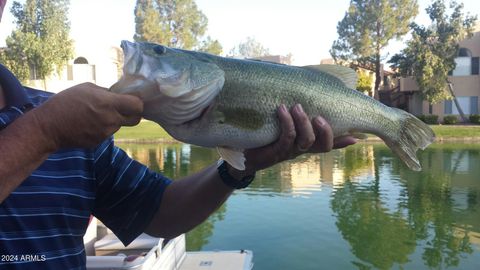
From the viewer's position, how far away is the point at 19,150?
1.38 metres

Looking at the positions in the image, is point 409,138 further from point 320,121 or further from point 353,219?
point 353,219

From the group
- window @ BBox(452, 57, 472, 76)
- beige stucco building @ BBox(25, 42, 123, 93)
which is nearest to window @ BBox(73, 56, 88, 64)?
beige stucco building @ BBox(25, 42, 123, 93)

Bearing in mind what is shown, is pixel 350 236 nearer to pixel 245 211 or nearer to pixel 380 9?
pixel 245 211

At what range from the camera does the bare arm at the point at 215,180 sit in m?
2.09

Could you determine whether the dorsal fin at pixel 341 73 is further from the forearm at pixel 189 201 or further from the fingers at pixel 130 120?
the fingers at pixel 130 120

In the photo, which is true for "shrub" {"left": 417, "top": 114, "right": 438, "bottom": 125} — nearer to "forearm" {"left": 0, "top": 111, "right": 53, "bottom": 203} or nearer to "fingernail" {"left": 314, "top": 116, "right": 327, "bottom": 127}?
"fingernail" {"left": 314, "top": 116, "right": 327, "bottom": 127}

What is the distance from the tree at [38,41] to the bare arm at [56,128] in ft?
125

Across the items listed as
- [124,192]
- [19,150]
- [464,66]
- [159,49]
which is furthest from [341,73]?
[464,66]

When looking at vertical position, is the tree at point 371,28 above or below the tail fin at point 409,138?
above

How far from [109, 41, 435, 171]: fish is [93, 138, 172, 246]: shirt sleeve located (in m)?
0.28

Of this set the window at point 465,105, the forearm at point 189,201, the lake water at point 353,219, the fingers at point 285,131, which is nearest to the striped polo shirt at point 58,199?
the forearm at point 189,201

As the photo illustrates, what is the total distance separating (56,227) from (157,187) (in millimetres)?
571

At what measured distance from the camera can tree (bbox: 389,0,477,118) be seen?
1280 inches

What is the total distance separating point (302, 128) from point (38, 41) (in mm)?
40087
